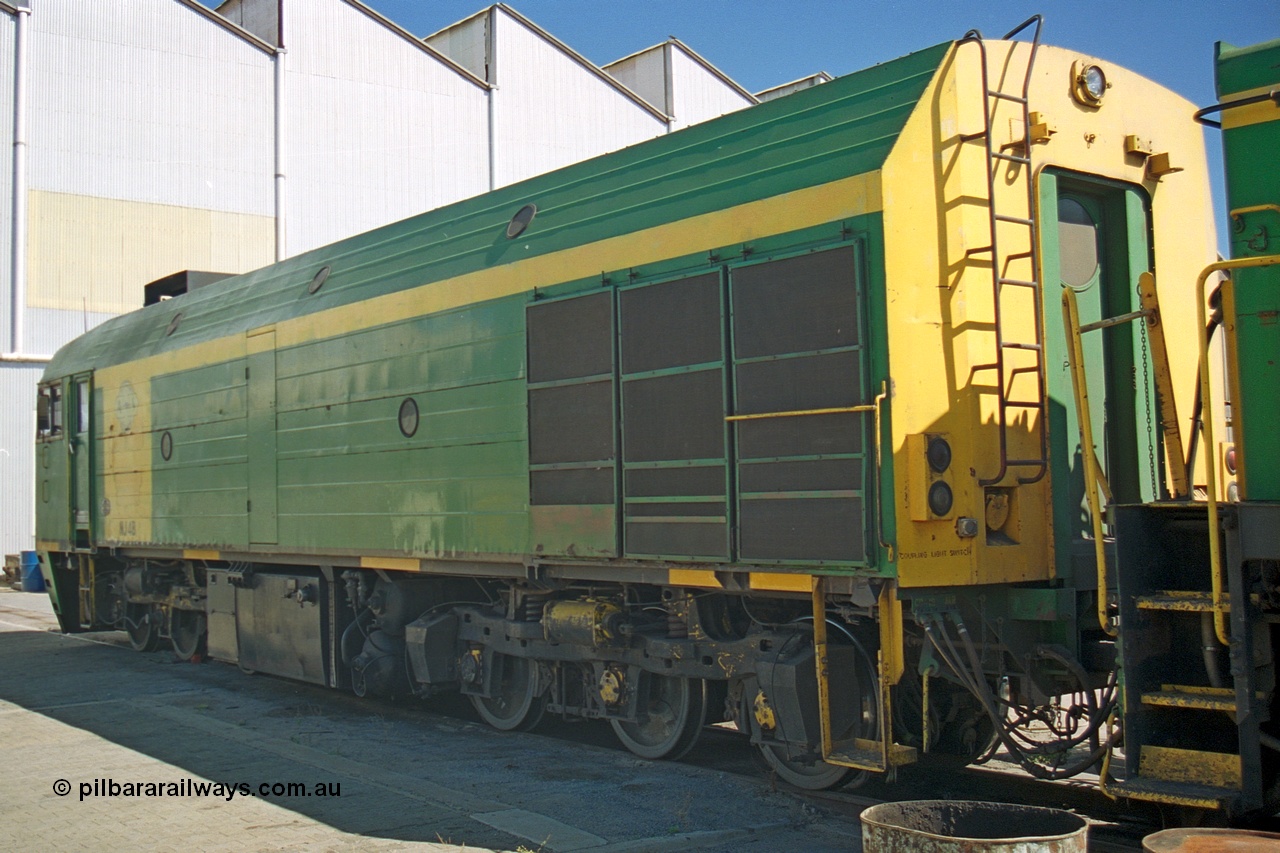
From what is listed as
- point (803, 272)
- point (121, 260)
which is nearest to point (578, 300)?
point (803, 272)

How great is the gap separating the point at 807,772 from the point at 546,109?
28.4 meters

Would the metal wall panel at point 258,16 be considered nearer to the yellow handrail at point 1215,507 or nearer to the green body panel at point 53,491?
the green body panel at point 53,491

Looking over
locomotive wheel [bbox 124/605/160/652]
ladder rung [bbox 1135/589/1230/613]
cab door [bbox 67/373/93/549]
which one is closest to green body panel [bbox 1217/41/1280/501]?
ladder rung [bbox 1135/589/1230/613]

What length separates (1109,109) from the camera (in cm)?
701

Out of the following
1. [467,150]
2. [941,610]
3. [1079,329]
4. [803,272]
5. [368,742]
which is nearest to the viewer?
[1079,329]

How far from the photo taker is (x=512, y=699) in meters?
9.41

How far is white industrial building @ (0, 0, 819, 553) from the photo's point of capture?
26.9 metres

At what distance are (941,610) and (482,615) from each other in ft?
14.1

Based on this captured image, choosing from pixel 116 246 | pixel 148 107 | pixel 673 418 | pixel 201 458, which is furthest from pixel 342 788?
pixel 148 107

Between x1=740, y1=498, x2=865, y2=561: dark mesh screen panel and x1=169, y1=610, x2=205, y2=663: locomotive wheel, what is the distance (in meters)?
8.92

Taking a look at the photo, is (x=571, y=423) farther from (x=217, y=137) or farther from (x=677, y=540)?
(x=217, y=137)

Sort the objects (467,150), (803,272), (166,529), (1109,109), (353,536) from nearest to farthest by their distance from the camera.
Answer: (803,272), (1109,109), (353,536), (166,529), (467,150)

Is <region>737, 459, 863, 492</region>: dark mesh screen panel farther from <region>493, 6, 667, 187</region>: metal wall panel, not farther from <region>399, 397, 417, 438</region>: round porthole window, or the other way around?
<region>493, 6, 667, 187</region>: metal wall panel

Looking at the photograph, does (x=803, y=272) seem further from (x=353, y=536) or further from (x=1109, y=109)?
(x=353, y=536)
